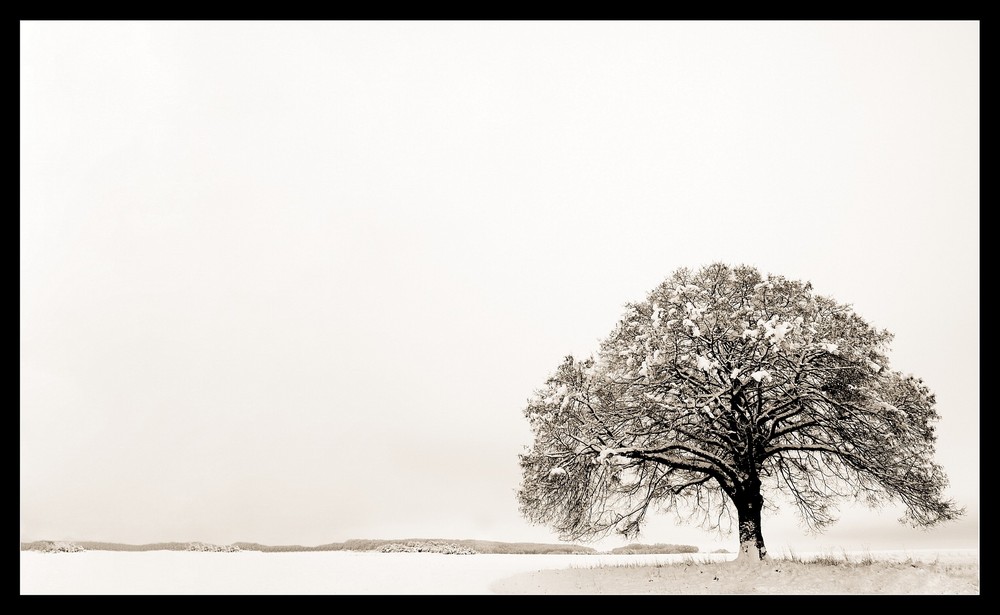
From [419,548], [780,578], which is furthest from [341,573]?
[780,578]

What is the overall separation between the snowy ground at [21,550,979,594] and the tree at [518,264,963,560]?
7.10 ft

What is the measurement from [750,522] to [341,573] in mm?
14489

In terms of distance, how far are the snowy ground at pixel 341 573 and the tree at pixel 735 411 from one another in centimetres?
216

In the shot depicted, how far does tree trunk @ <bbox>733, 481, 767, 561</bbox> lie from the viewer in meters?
22.8

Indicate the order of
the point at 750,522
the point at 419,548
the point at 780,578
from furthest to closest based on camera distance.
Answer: the point at 419,548 < the point at 750,522 < the point at 780,578

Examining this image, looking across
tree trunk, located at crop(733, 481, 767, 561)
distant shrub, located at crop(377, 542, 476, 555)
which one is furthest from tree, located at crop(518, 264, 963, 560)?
distant shrub, located at crop(377, 542, 476, 555)

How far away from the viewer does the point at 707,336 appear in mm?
23312

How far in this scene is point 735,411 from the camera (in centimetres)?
2386

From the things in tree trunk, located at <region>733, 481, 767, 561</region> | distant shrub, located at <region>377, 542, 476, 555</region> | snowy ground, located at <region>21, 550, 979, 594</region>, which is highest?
tree trunk, located at <region>733, 481, 767, 561</region>

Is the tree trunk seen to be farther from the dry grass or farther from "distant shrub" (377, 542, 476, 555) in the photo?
"distant shrub" (377, 542, 476, 555)

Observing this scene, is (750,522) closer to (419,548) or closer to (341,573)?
(419,548)

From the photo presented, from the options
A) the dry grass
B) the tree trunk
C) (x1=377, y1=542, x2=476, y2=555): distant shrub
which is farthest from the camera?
(x1=377, y1=542, x2=476, y2=555): distant shrub

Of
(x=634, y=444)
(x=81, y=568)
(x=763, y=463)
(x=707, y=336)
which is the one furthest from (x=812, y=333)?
(x=81, y=568)

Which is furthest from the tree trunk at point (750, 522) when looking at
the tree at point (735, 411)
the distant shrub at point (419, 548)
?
the distant shrub at point (419, 548)
